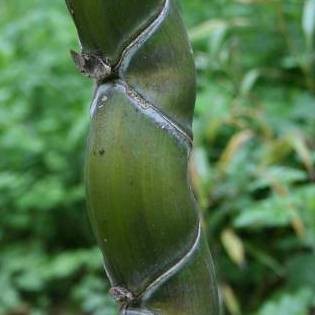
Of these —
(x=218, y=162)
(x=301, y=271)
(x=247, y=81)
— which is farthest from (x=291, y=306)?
(x=247, y=81)

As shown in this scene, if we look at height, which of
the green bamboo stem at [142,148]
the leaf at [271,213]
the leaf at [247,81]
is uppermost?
the green bamboo stem at [142,148]

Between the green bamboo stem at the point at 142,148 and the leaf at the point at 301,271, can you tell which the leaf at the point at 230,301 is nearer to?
the leaf at the point at 301,271

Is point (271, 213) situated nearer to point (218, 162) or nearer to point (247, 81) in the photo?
point (218, 162)

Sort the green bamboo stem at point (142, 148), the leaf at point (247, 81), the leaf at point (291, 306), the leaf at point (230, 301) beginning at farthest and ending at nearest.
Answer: the leaf at point (247, 81), the leaf at point (230, 301), the leaf at point (291, 306), the green bamboo stem at point (142, 148)

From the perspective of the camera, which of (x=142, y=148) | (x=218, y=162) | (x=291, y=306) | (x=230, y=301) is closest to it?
(x=142, y=148)

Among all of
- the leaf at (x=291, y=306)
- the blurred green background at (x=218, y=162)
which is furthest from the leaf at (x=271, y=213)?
the leaf at (x=291, y=306)

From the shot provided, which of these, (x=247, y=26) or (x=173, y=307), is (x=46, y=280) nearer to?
(x=247, y=26)
